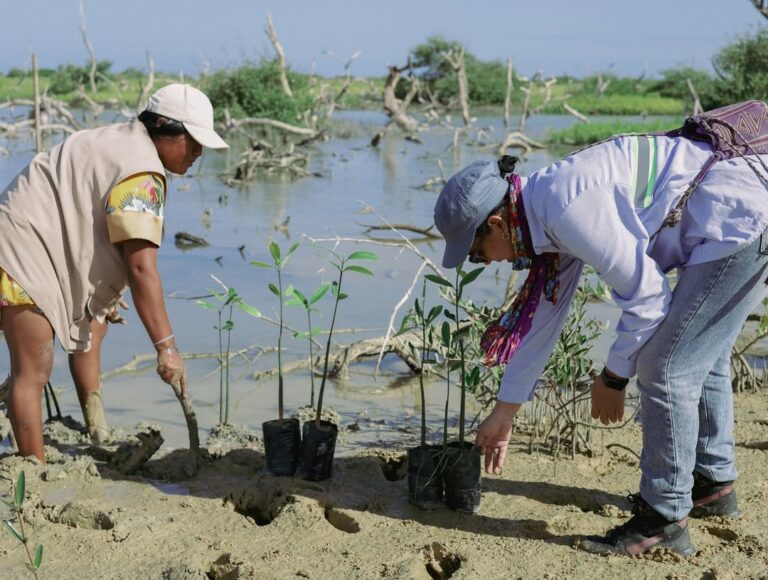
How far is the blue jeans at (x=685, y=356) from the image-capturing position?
112 inches

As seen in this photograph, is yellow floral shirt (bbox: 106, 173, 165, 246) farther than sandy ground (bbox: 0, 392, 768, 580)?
Yes

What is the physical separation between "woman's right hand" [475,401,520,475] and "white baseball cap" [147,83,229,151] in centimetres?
147

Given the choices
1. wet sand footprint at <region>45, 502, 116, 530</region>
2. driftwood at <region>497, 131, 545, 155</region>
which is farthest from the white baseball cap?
driftwood at <region>497, 131, 545, 155</region>

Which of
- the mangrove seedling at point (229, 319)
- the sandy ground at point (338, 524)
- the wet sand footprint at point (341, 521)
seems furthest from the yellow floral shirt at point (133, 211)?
the wet sand footprint at point (341, 521)

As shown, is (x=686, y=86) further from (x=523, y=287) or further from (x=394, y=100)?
(x=523, y=287)

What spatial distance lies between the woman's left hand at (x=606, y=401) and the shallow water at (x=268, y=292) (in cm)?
170

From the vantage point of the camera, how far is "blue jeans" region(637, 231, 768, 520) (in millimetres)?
2855

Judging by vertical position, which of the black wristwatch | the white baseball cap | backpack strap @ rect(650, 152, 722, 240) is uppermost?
the white baseball cap

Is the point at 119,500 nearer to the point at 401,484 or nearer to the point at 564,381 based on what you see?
the point at 401,484

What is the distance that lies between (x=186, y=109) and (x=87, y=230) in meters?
0.60

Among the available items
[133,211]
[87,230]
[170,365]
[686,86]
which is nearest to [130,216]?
[133,211]

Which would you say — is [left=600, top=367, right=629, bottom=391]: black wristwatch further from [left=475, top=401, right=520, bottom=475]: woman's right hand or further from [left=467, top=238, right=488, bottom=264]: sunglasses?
[left=467, top=238, right=488, bottom=264]: sunglasses

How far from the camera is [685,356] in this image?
9.57ft

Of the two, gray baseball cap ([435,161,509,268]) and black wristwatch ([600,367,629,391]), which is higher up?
gray baseball cap ([435,161,509,268])
